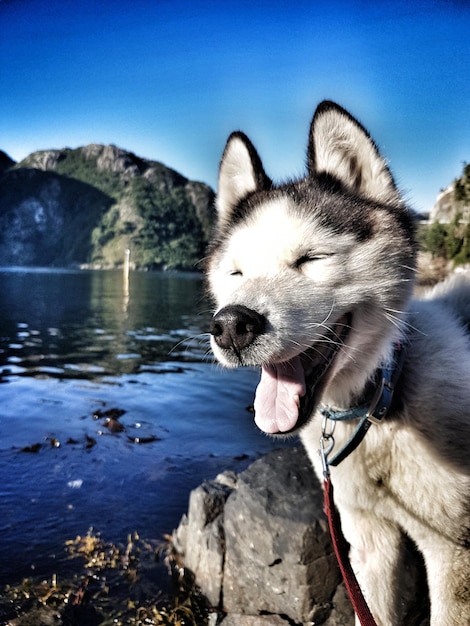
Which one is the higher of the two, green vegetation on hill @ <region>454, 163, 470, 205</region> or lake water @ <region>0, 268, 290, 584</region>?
green vegetation on hill @ <region>454, 163, 470, 205</region>

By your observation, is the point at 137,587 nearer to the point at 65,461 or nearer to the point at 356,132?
the point at 65,461

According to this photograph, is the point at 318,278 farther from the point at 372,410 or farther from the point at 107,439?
the point at 107,439

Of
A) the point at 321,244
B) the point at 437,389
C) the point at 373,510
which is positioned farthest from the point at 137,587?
the point at 321,244

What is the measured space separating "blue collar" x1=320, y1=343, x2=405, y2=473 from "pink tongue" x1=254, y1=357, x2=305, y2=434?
435 mm

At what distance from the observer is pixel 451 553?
2.60 metres

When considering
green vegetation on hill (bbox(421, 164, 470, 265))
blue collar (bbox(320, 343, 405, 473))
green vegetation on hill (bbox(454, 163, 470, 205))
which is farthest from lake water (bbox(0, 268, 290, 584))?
green vegetation on hill (bbox(454, 163, 470, 205))

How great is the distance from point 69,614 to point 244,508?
1.71 metres

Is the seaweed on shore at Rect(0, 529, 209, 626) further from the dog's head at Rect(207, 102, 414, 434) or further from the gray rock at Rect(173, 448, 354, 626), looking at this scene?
the dog's head at Rect(207, 102, 414, 434)

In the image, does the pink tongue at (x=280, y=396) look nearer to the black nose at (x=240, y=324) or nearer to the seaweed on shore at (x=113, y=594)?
the black nose at (x=240, y=324)

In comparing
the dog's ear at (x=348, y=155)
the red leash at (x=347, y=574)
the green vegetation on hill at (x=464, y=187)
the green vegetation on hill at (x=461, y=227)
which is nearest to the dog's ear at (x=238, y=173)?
the dog's ear at (x=348, y=155)

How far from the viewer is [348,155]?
2879 millimetres

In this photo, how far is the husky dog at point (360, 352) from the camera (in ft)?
7.79

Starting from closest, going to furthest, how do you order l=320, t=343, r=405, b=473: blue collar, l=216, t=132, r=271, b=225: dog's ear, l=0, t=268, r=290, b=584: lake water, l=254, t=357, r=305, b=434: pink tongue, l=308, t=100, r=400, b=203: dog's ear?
l=254, t=357, r=305, b=434: pink tongue
l=320, t=343, r=405, b=473: blue collar
l=308, t=100, r=400, b=203: dog's ear
l=216, t=132, r=271, b=225: dog's ear
l=0, t=268, r=290, b=584: lake water

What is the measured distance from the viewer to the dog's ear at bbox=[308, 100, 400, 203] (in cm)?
278
